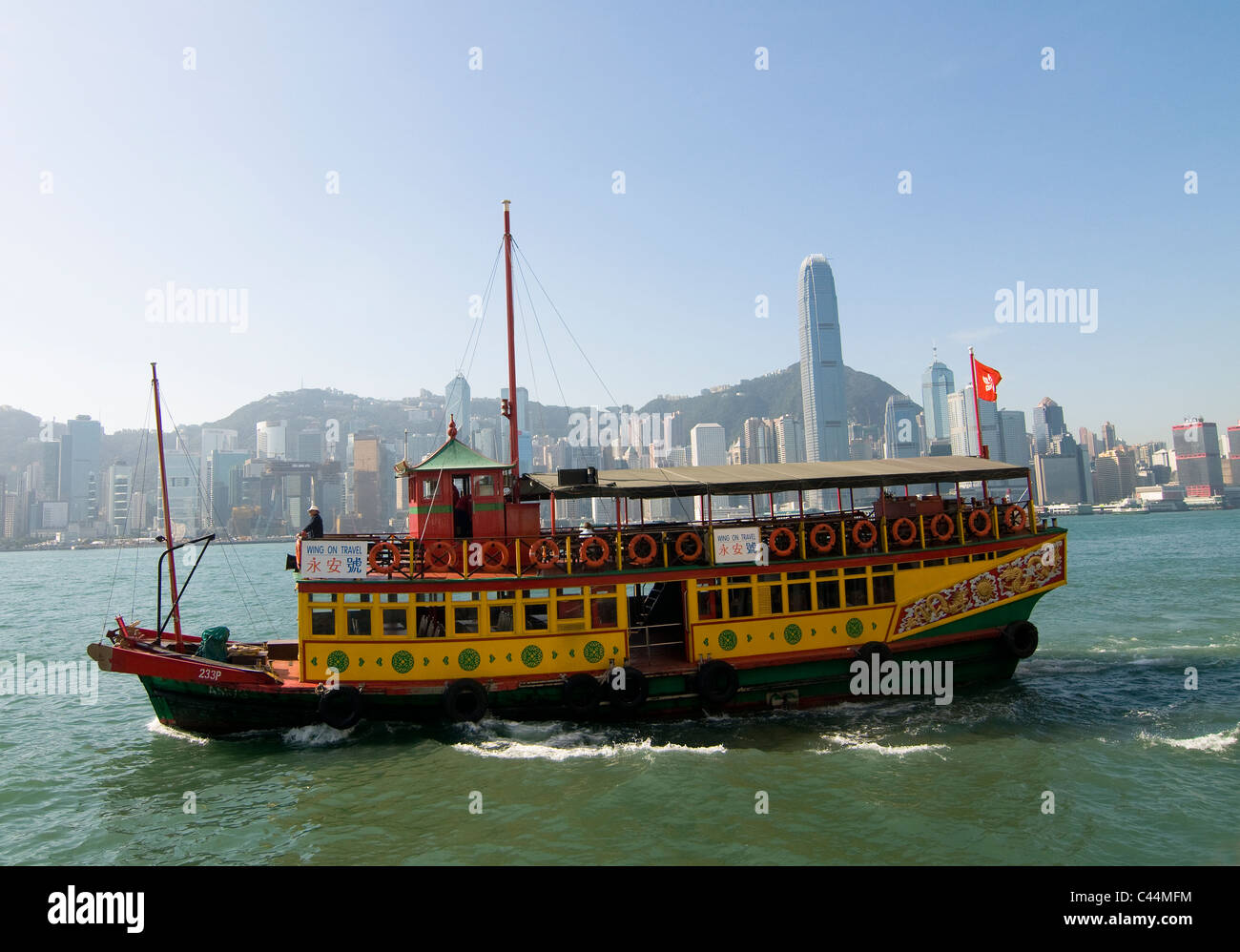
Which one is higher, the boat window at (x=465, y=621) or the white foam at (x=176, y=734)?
the boat window at (x=465, y=621)

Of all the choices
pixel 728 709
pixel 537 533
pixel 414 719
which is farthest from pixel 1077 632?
pixel 414 719

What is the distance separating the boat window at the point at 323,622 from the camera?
43.7 feet

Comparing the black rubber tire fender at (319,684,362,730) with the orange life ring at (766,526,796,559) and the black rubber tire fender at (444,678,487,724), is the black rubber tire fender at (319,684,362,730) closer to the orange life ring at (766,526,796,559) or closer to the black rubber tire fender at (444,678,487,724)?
the black rubber tire fender at (444,678,487,724)

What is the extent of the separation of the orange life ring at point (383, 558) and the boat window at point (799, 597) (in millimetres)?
7672

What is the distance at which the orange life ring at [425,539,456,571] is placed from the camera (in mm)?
13547

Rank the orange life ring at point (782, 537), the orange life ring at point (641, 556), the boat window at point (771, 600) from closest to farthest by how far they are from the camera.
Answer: the orange life ring at point (641, 556), the boat window at point (771, 600), the orange life ring at point (782, 537)

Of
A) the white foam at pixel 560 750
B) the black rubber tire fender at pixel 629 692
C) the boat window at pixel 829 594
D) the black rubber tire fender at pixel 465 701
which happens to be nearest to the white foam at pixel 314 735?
the black rubber tire fender at pixel 465 701

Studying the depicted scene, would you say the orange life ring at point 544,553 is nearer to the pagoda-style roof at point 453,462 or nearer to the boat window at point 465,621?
the boat window at point 465,621

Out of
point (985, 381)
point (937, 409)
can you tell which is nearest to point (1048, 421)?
point (937, 409)

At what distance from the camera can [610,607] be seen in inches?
553

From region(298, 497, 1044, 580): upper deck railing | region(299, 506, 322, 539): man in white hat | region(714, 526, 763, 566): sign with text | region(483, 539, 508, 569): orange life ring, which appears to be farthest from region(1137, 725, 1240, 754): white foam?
region(299, 506, 322, 539): man in white hat

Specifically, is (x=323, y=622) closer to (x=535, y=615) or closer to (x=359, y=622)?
(x=359, y=622)
